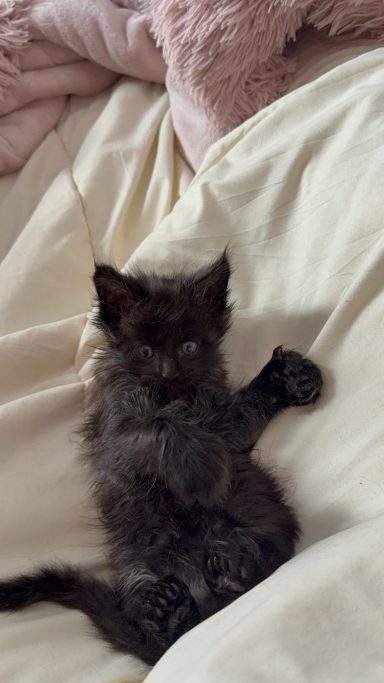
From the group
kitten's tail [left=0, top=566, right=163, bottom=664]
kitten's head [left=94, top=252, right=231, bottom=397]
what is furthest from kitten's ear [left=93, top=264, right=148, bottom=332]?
kitten's tail [left=0, top=566, right=163, bottom=664]

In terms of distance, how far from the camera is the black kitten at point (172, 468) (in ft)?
4.78

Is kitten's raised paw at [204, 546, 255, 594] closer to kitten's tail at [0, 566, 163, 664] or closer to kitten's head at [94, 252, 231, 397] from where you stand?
kitten's tail at [0, 566, 163, 664]

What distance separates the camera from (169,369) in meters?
1.60

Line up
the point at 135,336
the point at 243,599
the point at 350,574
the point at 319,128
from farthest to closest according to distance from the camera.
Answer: the point at 319,128 → the point at 135,336 → the point at 243,599 → the point at 350,574

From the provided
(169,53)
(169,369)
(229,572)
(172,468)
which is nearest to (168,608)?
(229,572)

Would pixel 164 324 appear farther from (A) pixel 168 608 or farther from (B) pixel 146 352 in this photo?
(A) pixel 168 608

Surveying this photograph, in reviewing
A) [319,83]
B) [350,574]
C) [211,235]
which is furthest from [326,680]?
[319,83]

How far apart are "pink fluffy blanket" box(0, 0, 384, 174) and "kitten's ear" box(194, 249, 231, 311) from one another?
67 centimetres

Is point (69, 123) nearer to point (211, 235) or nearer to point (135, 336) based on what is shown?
point (211, 235)

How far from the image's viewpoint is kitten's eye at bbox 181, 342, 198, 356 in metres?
1.65

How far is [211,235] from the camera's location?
1876 millimetres

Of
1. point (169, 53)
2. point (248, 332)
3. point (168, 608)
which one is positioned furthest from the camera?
point (169, 53)

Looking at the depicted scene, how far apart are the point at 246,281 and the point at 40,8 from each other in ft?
4.21

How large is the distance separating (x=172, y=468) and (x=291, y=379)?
0.33 metres
